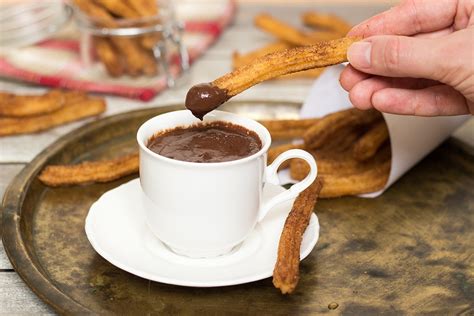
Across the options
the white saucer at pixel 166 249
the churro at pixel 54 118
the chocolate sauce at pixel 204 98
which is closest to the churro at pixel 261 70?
the chocolate sauce at pixel 204 98

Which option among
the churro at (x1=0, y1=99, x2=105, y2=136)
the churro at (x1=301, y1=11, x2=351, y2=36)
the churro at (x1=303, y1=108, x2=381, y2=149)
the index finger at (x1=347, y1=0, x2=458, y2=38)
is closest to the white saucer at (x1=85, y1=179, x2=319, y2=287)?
the churro at (x1=303, y1=108, x2=381, y2=149)

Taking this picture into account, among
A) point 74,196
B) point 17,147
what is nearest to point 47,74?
point 17,147

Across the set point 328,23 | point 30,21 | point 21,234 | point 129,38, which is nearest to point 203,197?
point 21,234

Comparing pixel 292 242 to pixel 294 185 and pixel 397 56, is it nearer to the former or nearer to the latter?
pixel 294 185

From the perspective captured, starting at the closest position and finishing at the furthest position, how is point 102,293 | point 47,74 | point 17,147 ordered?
point 102,293
point 17,147
point 47,74

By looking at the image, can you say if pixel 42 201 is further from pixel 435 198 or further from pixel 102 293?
pixel 435 198

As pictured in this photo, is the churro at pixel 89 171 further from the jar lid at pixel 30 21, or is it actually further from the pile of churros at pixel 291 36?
the jar lid at pixel 30 21
